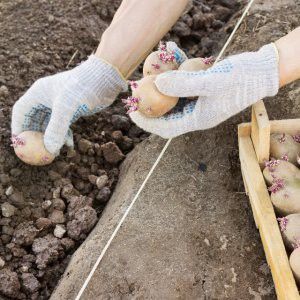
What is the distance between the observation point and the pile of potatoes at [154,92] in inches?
73.2

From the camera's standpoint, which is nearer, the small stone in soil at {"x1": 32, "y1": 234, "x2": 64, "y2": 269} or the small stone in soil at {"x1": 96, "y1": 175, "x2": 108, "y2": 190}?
the small stone in soil at {"x1": 32, "y1": 234, "x2": 64, "y2": 269}

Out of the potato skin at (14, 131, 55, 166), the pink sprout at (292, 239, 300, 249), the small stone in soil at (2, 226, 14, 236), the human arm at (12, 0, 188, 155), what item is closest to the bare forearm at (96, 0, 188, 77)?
the human arm at (12, 0, 188, 155)

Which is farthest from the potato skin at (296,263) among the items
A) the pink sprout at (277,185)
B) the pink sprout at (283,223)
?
the pink sprout at (277,185)

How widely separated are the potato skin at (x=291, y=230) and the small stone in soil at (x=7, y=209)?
981 mm

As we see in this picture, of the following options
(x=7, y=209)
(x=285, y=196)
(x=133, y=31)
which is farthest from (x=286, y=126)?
(x=7, y=209)

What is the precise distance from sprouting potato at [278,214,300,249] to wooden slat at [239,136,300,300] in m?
0.02

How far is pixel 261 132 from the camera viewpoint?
1800 mm

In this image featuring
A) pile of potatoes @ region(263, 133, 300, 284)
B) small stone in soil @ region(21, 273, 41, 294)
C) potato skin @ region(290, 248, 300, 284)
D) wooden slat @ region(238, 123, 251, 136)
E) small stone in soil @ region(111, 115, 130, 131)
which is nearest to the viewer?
potato skin @ region(290, 248, 300, 284)

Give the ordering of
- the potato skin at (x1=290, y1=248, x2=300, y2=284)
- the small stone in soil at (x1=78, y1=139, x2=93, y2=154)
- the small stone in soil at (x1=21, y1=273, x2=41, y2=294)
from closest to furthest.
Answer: the potato skin at (x1=290, y1=248, x2=300, y2=284), the small stone in soil at (x1=21, y1=273, x2=41, y2=294), the small stone in soil at (x1=78, y1=139, x2=93, y2=154)

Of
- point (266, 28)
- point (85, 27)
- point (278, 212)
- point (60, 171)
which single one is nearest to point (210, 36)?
point (266, 28)

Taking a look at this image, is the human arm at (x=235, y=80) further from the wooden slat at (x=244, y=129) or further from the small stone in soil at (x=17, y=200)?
the small stone in soil at (x=17, y=200)

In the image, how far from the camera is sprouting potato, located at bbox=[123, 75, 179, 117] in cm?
186

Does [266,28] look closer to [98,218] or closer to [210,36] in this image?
[210,36]

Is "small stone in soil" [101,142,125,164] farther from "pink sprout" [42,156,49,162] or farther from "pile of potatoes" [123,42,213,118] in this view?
"pile of potatoes" [123,42,213,118]
